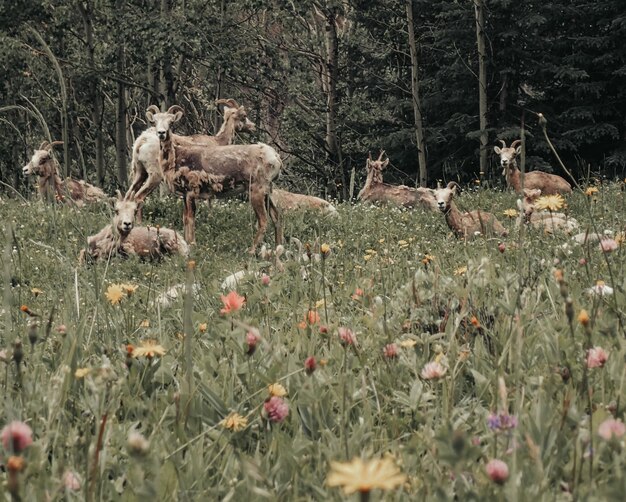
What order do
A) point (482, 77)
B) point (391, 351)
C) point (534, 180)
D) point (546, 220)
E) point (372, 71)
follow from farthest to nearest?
1. point (372, 71)
2. point (482, 77)
3. point (534, 180)
4. point (546, 220)
5. point (391, 351)

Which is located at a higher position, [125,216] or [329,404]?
[125,216]

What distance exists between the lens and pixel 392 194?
21.1 meters

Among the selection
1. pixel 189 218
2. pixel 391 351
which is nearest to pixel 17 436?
pixel 391 351

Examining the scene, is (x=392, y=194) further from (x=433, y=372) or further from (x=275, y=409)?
(x=275, y=409)

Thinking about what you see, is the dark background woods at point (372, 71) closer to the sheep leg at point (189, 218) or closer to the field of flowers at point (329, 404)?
the sheep leg at point (189, 218)

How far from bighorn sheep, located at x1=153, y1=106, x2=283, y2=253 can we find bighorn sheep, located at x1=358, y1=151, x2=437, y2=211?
23.4 ft

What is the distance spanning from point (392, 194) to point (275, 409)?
63.3ft

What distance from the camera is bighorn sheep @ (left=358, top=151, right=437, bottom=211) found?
20.2 m

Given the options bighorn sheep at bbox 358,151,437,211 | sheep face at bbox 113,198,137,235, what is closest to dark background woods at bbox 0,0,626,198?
bighorn sheep at bbox 358,151,437,211

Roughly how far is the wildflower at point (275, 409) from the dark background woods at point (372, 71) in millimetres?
20550

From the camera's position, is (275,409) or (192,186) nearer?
(275,409)

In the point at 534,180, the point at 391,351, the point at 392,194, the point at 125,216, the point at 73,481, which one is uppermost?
the point at 534,180

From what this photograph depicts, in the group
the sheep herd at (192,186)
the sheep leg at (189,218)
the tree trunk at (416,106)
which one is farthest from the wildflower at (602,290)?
the tree trunk at (416,106)

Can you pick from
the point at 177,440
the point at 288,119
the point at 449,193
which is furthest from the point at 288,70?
the point at 177,440
